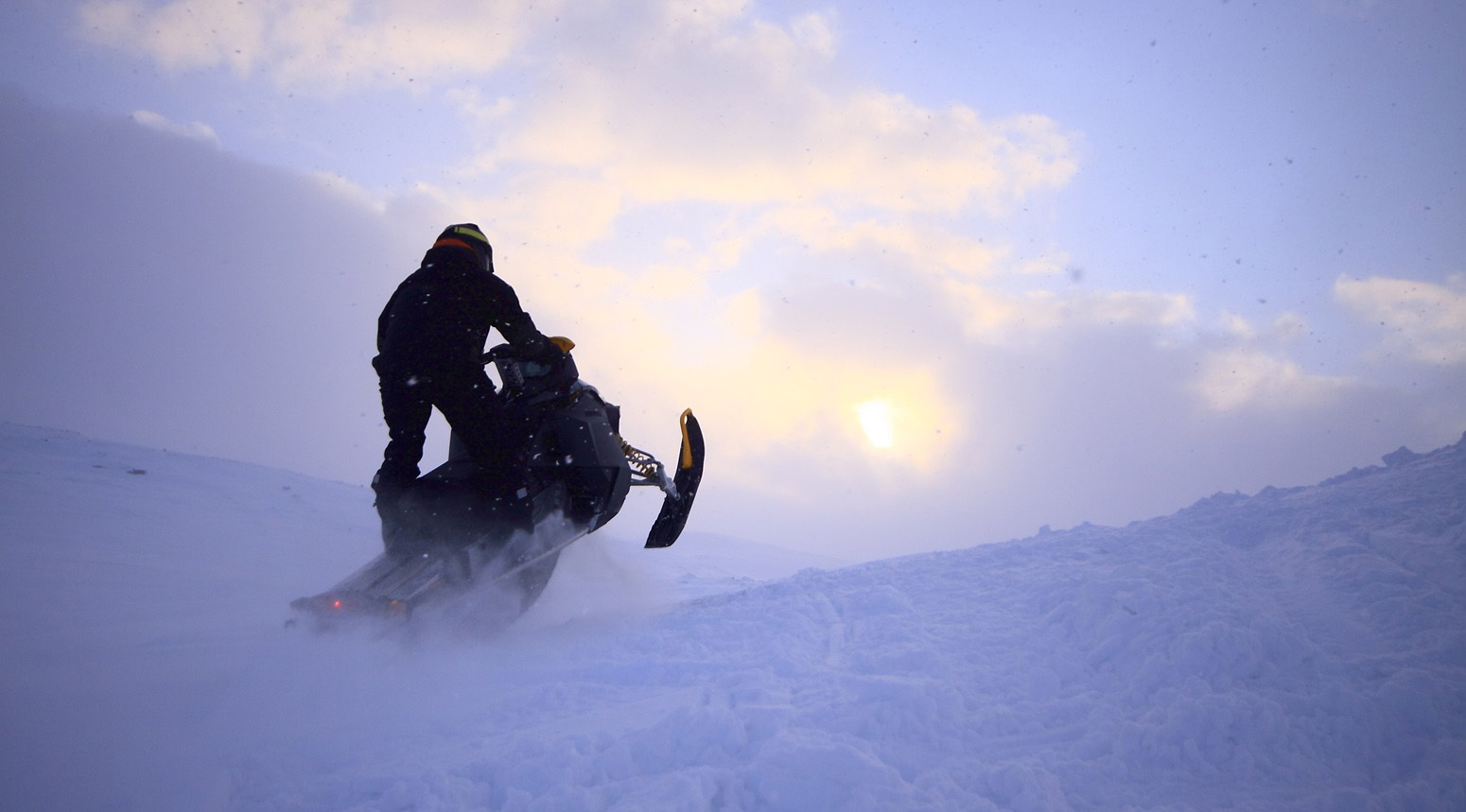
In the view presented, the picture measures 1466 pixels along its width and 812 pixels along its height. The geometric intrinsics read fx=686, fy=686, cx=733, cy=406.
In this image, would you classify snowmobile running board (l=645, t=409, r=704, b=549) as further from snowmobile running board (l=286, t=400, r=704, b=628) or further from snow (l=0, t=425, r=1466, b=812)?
snow (l=0, t=425, r=1466, b=812)

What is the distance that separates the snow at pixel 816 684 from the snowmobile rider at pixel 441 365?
0.84m

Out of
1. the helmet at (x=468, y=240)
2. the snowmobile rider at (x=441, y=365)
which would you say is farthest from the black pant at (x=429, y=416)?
the helmet at (x=468, y=240)

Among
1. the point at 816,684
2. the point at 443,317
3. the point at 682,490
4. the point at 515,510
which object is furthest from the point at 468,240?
the point at 816,684

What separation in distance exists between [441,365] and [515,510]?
31.5 inches

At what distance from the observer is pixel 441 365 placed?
322cm

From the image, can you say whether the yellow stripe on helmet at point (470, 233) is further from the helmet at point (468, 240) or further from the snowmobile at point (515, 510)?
the snowmobile at point (515, 510)

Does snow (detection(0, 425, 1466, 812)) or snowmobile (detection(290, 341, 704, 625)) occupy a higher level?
snowmobile (detection(290, 341, 704, 625))

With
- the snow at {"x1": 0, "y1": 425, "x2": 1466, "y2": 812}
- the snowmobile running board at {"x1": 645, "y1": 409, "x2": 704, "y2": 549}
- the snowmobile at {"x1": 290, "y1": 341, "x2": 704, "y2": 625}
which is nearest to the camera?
the snow at {"x1": 0, "y1": 425, "x2": 1466, "y2": 812}

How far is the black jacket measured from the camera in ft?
10.5

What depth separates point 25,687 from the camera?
6.78 feet

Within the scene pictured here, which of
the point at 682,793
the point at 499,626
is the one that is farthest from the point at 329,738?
the point at 499,626

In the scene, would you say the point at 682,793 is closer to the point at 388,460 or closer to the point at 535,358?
the point at 388,460

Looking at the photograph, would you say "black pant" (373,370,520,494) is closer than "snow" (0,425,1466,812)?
No

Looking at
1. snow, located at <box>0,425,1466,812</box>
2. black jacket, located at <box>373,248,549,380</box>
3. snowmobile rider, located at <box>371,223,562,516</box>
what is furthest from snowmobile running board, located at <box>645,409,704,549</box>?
black jacket, located at <box>373,248,549,380</box>
